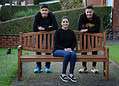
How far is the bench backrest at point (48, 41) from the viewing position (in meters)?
12.1

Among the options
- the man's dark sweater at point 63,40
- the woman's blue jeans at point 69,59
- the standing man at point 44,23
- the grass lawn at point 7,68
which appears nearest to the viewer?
the woman's blue jeans at point 69,59

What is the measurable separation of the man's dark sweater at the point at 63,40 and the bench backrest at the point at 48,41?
631 millimetres

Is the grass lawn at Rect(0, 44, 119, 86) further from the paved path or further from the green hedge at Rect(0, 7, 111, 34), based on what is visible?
the green hedge at Rect(0, 7, 111, 34)

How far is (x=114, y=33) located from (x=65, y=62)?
1405 centimetres

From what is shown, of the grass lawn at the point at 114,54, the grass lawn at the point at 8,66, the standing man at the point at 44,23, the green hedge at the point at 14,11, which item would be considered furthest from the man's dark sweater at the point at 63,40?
the green hedge at the point at 14,11

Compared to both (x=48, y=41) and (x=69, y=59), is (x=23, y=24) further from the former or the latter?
(x=69, y=59)

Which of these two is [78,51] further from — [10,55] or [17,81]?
[10,55]

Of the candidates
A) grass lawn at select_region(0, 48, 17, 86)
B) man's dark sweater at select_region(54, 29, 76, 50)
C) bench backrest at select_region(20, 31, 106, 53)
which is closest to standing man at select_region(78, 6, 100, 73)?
bench backrest at select_region(20, 31, 106, 53)

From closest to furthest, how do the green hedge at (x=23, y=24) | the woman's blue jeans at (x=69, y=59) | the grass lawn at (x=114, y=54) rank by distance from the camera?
the woman's blue jeans at (x=69, y=59) < the grass lawn at (x=114, y=54) < the green hedge at (x=23, y=24)

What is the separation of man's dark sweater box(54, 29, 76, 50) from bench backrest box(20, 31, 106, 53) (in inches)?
24.8

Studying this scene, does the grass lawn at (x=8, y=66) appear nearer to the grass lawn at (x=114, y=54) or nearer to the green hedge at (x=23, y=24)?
the grass lawn at (x=114, y=54)

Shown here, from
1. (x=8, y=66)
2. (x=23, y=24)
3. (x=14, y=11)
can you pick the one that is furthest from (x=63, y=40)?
(x=14, y=11)

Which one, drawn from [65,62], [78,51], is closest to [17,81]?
[65,62]

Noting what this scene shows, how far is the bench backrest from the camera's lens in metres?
12.1
